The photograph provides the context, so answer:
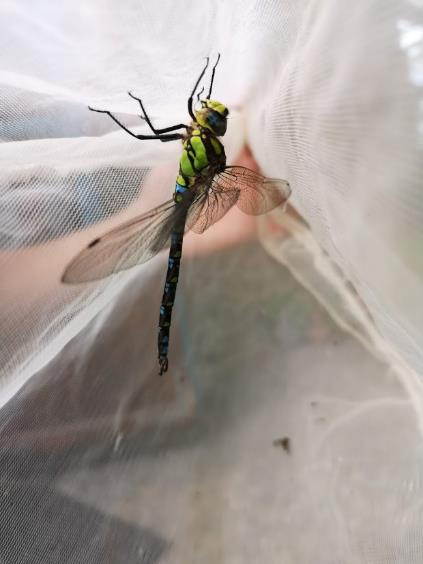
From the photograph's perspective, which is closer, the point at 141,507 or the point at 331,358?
the point at 141,507

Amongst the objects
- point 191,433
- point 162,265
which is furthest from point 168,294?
point 191,433

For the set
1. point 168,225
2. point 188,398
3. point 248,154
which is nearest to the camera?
point 168,225

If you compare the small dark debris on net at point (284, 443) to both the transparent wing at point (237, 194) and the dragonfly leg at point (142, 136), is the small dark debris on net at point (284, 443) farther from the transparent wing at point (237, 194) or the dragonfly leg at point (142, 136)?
the dragonfly leg at point (142, 136)

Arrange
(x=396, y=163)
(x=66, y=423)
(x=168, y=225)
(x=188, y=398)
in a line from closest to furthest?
(x=396, y=163) → (x=168, y=225) → (x=66, y=423) → (x=188, y=398)

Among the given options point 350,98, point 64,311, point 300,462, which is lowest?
point 300,462

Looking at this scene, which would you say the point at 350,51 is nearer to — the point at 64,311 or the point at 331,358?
the point at 64,311

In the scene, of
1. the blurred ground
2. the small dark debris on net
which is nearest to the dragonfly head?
the blurred ground

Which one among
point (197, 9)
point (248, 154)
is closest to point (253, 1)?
point (197, 9)
